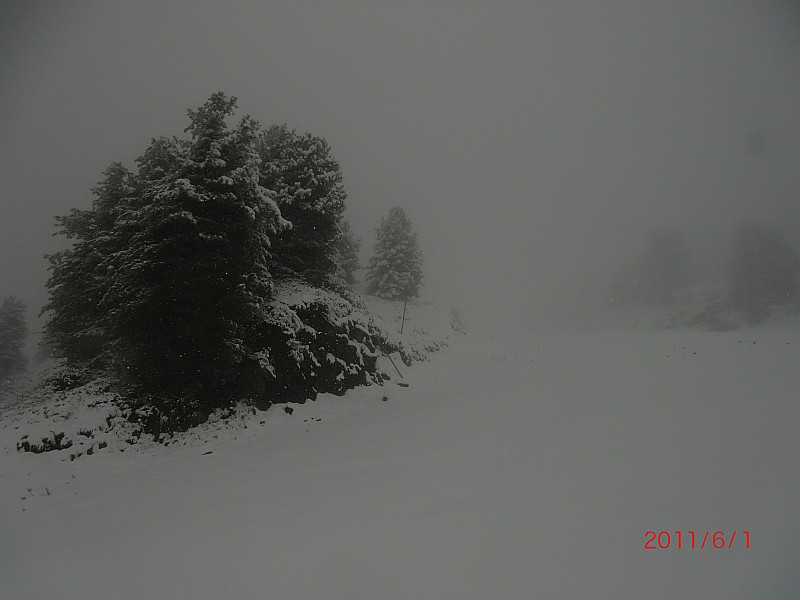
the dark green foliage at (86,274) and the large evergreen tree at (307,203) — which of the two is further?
the large evergreen tree at (307,203)

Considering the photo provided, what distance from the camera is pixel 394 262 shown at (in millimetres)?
31438

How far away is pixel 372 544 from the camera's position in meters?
3.74

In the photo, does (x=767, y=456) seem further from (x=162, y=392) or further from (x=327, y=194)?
(x=327, y=194)

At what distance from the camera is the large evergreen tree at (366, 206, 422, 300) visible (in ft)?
102

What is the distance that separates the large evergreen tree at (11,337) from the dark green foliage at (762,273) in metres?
71.3

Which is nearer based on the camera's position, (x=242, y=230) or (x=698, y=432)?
(x=698, y=432)

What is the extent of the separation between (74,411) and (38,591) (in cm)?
855

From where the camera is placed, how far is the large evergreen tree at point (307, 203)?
1575cm

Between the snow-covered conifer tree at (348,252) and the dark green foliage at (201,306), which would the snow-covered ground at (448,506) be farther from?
the snow-covered conifer tree at (348,252)

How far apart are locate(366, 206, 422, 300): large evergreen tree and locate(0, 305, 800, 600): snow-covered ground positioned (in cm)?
2212

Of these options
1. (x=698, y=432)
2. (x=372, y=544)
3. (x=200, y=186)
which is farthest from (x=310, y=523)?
(x=200, y=186)
